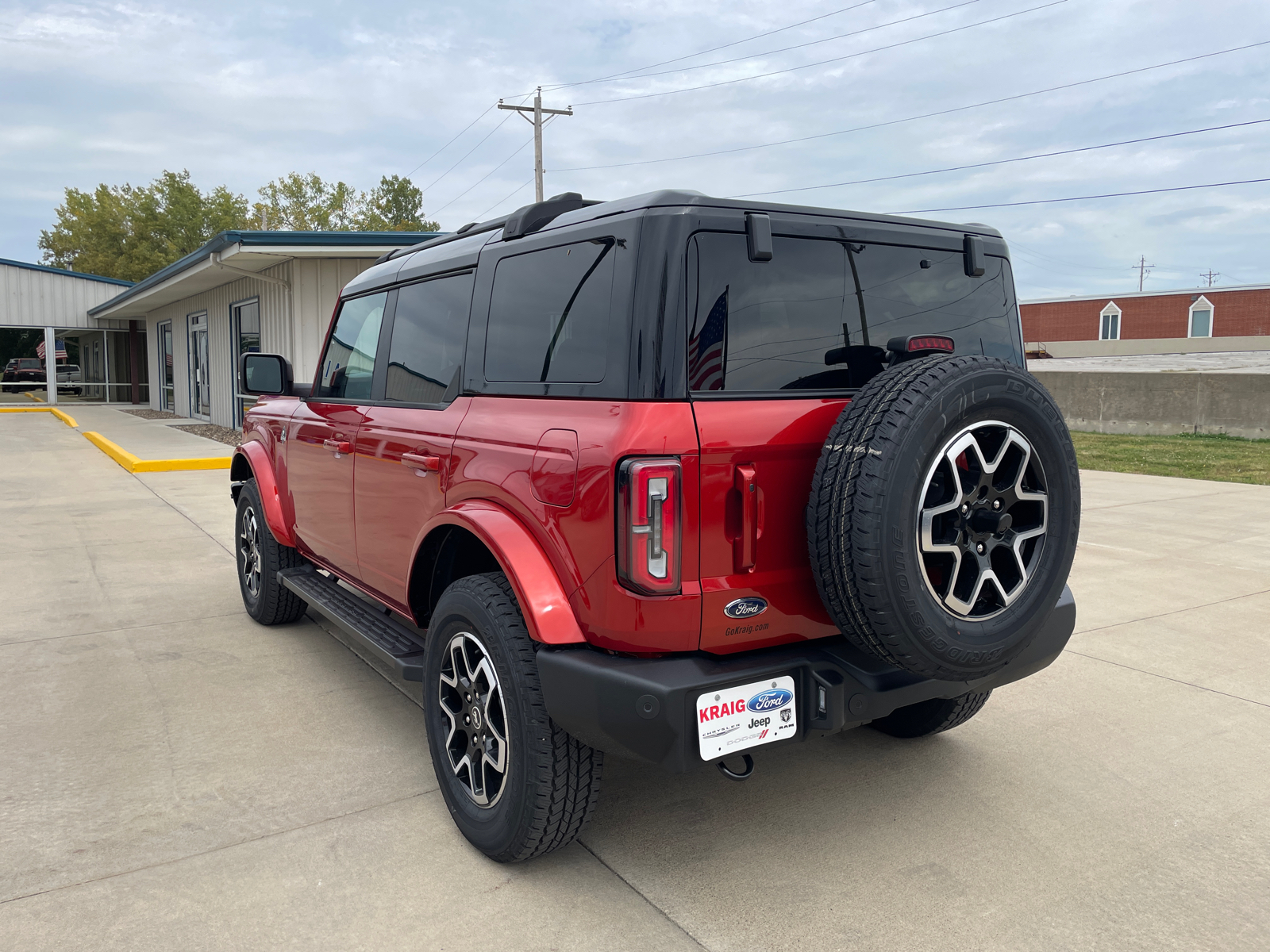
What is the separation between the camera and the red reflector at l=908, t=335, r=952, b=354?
2.72 meters

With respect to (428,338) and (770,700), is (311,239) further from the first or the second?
(770,700)

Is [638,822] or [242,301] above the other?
[242,301]

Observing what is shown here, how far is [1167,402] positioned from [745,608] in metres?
18.2

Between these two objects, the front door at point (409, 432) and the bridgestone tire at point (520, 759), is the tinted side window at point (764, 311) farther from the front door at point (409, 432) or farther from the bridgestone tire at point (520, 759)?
the front door at point (409, 432)

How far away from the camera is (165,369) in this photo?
96.6 feet

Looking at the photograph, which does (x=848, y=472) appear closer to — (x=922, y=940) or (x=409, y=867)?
(x=922, y=940)

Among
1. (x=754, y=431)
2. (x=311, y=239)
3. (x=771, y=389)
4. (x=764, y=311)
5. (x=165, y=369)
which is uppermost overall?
(x=311, y=239)

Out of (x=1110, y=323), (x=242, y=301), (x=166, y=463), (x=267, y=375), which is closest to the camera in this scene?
(x=267, y=375)

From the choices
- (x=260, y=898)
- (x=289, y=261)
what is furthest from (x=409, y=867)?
(x=289, y=261)

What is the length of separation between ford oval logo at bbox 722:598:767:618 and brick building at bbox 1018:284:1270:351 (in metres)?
48.8

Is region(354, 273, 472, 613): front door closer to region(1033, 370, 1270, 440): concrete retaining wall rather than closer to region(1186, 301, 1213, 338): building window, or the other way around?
region(1033, 370, 1270, 440): concrete retaining wall

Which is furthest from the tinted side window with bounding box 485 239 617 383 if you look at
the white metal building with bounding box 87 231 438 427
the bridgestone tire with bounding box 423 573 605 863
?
the white metal building with bounding box 87 231 438 427

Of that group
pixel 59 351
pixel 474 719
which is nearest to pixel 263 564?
pixel 474 719

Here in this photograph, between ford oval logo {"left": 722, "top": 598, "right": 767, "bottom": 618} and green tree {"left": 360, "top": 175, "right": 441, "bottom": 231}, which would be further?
green tree {"left": 360, "top": 175, "right": 441, "bottom": 231}
